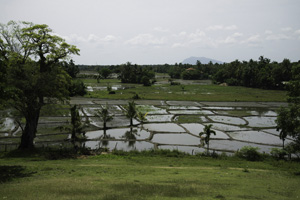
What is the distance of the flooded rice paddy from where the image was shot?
28.9 m

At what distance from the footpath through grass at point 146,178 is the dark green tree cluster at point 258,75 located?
246ft

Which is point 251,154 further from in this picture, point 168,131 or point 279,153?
point 168,131

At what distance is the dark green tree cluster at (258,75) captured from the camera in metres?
91.7

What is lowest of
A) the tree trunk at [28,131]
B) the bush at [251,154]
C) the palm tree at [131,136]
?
the palm tree at [131,136]

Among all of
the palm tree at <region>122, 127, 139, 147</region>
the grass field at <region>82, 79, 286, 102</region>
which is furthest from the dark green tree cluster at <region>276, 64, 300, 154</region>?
the grass field at <region>82, 79, 286, 102</region>

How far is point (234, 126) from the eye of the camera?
1542 inches

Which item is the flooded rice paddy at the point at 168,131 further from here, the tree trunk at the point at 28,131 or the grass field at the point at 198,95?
the grass field at the point at 198,95

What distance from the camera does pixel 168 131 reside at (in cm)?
3575

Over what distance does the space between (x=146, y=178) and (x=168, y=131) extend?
2042 cm

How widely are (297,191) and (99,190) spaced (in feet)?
36.5

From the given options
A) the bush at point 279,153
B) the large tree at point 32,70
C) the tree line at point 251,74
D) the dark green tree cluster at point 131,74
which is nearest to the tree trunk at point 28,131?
the large tree at point 32,70

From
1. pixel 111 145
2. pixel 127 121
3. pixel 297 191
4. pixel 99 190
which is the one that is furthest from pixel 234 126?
pixel 99 190

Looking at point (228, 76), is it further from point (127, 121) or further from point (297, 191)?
point (297, 191)

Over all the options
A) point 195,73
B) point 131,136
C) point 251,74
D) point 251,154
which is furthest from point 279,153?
point 195,73
